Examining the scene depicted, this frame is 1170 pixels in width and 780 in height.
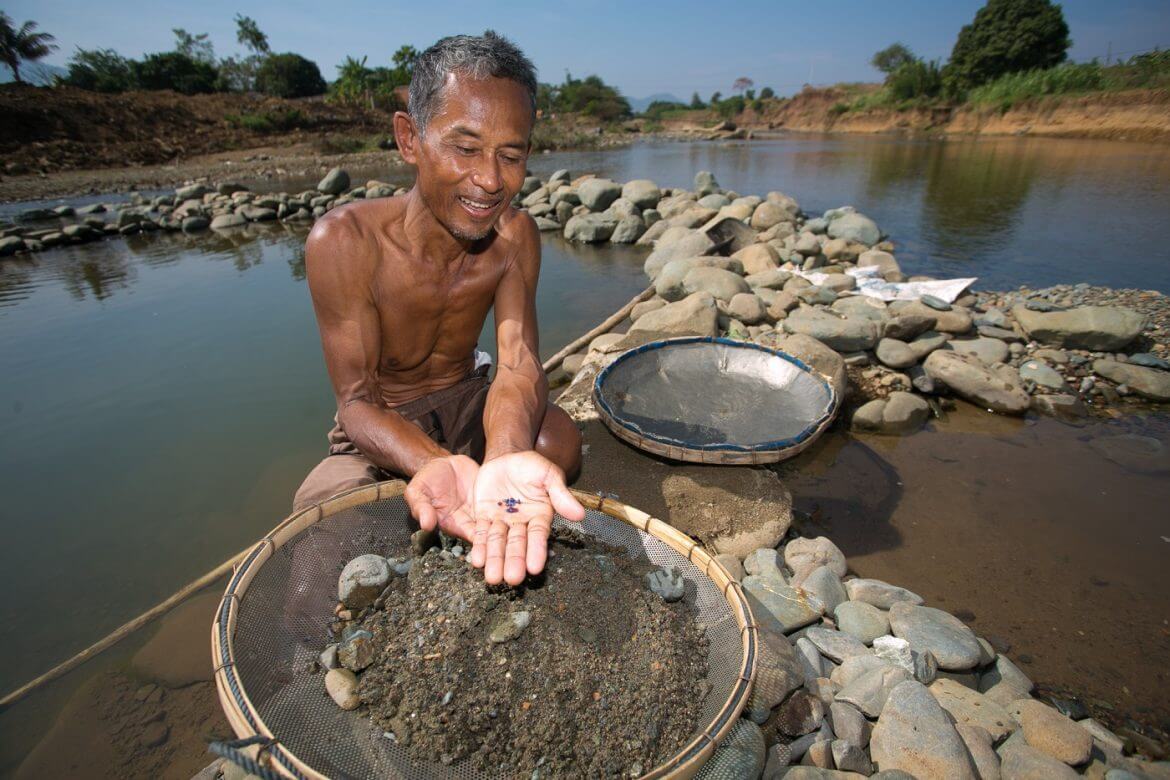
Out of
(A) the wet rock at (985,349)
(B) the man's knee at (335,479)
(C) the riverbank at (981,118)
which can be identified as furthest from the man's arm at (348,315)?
(C) the riverbank at (981,118)

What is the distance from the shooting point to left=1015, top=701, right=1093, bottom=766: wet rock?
5.49 feet

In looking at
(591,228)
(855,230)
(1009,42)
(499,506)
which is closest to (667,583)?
(499,506)

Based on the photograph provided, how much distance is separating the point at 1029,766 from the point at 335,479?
245 cm

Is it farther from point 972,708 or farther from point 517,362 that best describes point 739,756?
point 517,362

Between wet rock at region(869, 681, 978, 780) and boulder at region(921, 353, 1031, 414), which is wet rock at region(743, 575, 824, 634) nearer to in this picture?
wet rock at region(869, 681, 978, 780)

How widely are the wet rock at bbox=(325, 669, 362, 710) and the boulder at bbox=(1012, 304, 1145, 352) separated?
594 centimetres

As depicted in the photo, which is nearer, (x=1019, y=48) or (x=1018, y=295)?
(x=1018, y=295)

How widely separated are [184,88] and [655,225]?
41.4 meters

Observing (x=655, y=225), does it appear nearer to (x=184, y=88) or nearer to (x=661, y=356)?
(x=661, y=356)

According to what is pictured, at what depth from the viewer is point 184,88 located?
117 feet

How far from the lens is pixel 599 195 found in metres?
11.2

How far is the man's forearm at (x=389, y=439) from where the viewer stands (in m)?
1.80

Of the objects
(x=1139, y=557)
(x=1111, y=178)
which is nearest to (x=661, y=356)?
(x=1139, y=557)

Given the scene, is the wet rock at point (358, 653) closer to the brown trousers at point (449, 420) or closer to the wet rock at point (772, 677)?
the brown trousers at point (449, 420)
